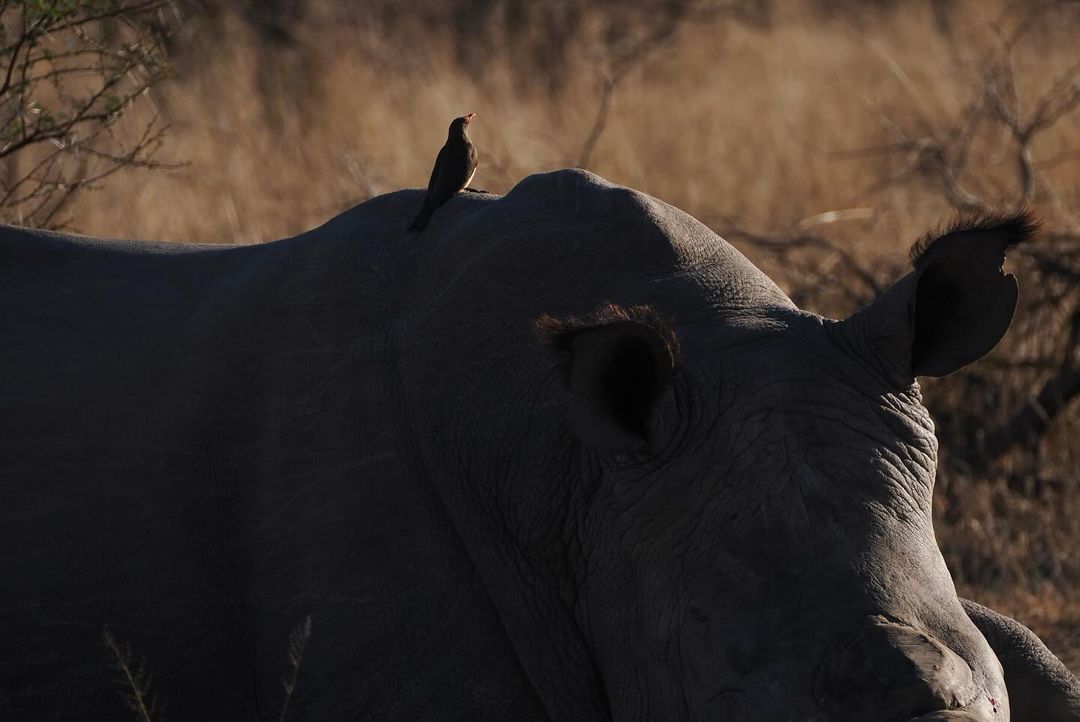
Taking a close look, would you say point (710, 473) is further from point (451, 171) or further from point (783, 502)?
point (451, 171)

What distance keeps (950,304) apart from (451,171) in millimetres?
1201

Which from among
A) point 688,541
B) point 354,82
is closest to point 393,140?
point 354,82

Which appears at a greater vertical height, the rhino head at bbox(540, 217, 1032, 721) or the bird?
the bird

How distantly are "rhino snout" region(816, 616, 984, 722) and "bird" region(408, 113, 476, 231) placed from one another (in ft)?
4.95

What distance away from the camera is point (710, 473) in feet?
9.92

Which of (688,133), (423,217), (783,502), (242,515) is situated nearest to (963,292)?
(783,502)

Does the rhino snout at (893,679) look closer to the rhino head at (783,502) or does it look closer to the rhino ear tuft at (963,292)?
the rhino head at (783,502)

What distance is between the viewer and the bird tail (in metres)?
3.73

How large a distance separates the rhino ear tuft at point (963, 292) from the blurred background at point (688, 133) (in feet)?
7.69

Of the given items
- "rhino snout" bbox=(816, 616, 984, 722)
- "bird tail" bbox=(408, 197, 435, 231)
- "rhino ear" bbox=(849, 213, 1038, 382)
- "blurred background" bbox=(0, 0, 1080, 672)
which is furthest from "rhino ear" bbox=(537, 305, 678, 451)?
"blurred background" bbox=(0, 0, 1080, 672)

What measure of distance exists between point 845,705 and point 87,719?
176 cm

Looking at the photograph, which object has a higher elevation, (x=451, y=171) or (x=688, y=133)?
(x=688, y=133)

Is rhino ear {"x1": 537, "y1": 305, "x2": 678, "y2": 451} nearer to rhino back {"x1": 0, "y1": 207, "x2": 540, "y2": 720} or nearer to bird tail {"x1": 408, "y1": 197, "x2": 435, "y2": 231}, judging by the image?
rhino back {"x1": 0, "y1": 207, "x2": 540, "y2": 720}

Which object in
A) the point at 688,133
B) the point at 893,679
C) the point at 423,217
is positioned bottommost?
the point at 893,679
